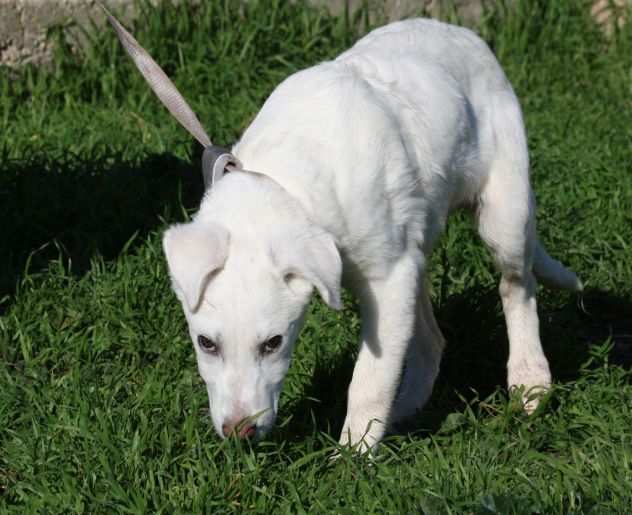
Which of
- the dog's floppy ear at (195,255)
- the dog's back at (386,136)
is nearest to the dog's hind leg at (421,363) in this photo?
the dog's back at (386,136)

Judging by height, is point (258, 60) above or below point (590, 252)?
above

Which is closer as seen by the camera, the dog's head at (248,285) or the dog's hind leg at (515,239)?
the dog's head at (248,285)

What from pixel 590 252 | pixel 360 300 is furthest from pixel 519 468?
pixel 590 252

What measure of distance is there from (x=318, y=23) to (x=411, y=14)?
2.17 ft

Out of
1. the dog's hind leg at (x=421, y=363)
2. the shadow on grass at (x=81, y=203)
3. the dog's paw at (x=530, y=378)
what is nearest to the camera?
the dog's paw at (x=530, y=378)

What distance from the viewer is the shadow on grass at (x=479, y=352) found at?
4500 mm

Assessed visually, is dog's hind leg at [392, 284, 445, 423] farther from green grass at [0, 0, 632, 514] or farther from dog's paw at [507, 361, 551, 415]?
dog's paw at [507, 361, 551, 415]

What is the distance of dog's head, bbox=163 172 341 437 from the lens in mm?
3523

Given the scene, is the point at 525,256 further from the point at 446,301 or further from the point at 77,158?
the point at 77,158

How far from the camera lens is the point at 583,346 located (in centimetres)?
506

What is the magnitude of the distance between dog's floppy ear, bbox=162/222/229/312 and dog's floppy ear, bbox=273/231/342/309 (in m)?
0.17

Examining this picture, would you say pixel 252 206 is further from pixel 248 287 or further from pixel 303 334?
pixel 303 334

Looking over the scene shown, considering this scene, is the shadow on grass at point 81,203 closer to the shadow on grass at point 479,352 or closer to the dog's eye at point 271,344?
the shadow on grass at point 479,352

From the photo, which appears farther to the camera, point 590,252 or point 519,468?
point 590,252
